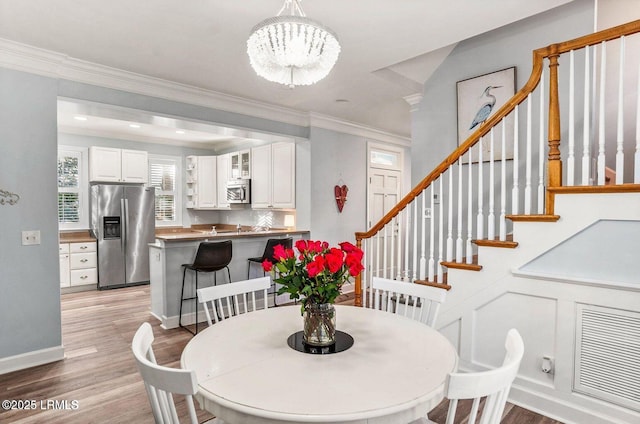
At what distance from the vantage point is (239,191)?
5980 millimetres

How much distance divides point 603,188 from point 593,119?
1.27 metres

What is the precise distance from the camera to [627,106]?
326cm

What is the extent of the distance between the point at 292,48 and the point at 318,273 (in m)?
1.06

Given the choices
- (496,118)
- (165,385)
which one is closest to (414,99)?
(496,118)

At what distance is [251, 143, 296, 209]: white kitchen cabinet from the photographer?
520cm

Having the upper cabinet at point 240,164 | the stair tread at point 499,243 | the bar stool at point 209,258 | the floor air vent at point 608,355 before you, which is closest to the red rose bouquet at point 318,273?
the stair tread at point 499,243

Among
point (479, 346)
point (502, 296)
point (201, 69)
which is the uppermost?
point (201, 69)

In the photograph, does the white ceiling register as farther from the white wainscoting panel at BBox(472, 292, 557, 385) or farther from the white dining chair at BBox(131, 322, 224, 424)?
the white dining chair at BBox(131, 322, 224, 424)

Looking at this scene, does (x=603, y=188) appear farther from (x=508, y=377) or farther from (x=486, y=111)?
(x=486, y=111)

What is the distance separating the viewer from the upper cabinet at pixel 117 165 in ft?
19.2

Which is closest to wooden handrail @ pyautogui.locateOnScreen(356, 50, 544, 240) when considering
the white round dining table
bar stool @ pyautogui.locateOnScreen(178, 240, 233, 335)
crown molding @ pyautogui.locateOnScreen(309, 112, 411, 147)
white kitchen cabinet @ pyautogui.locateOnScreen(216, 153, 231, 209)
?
the white round dining table

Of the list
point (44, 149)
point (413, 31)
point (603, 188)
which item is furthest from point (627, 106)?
point (44, 149)

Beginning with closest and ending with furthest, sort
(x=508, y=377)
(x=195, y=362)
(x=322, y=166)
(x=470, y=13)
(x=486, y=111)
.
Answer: (x=508, y=377), (x=195, y=362), (x=470, y=13), (x=486, y=111), (x=322, y=166)

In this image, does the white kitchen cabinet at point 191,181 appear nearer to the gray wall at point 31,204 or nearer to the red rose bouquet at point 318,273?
the gray wall at point 31,204
